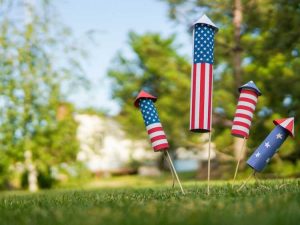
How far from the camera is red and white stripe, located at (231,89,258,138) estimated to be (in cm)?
677

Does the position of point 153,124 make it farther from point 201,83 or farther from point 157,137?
point 201,83

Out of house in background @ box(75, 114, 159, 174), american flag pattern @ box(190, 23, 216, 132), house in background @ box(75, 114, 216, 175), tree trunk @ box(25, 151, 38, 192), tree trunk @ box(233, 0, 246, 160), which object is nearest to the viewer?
american flag pattern @ box(190, 23, 216, 132)

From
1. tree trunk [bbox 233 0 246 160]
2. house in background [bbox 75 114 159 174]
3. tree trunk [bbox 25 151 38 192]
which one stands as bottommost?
tree trunk [bbox 25 151 38 192]

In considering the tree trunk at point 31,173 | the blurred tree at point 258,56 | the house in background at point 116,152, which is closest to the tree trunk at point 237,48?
the blurred tree at point 258,56

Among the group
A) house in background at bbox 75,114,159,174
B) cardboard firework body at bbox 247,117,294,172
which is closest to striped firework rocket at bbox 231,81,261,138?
cardboard firework body at bbox 247,117,294,172

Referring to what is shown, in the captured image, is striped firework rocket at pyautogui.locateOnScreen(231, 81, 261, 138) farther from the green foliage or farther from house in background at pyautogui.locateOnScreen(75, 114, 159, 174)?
house in background at pyautogui.locateOnScreen(75, 114, 159, 174)

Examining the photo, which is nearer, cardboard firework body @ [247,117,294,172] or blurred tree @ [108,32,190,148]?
cardboard firework body @ [247,117,294,172]

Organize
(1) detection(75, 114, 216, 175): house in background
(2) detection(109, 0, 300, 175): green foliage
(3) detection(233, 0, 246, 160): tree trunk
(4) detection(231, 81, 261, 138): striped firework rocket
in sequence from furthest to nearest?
1. (1) detection(75, 114, 216, 175): house in background
2. (3) detection(233, 0, 246, 160): tree trunk
3. (2) detection(109, 0, 300, 175): green foliage
4. (4) detection(231, 81, 261, 138): striped firework rocket

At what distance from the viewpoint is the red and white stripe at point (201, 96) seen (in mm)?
6488

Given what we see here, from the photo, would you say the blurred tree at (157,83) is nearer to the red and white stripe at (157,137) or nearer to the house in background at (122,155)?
the house in background at (122,155)

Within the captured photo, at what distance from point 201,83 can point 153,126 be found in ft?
2.91

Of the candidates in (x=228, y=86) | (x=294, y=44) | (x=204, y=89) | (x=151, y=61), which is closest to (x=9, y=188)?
(x=151, y=61)

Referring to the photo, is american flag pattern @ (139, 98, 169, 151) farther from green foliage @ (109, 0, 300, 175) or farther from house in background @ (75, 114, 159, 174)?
house in background @ (75, 114, 159, 174)

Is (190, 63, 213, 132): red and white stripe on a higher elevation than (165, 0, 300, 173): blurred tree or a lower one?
lower
